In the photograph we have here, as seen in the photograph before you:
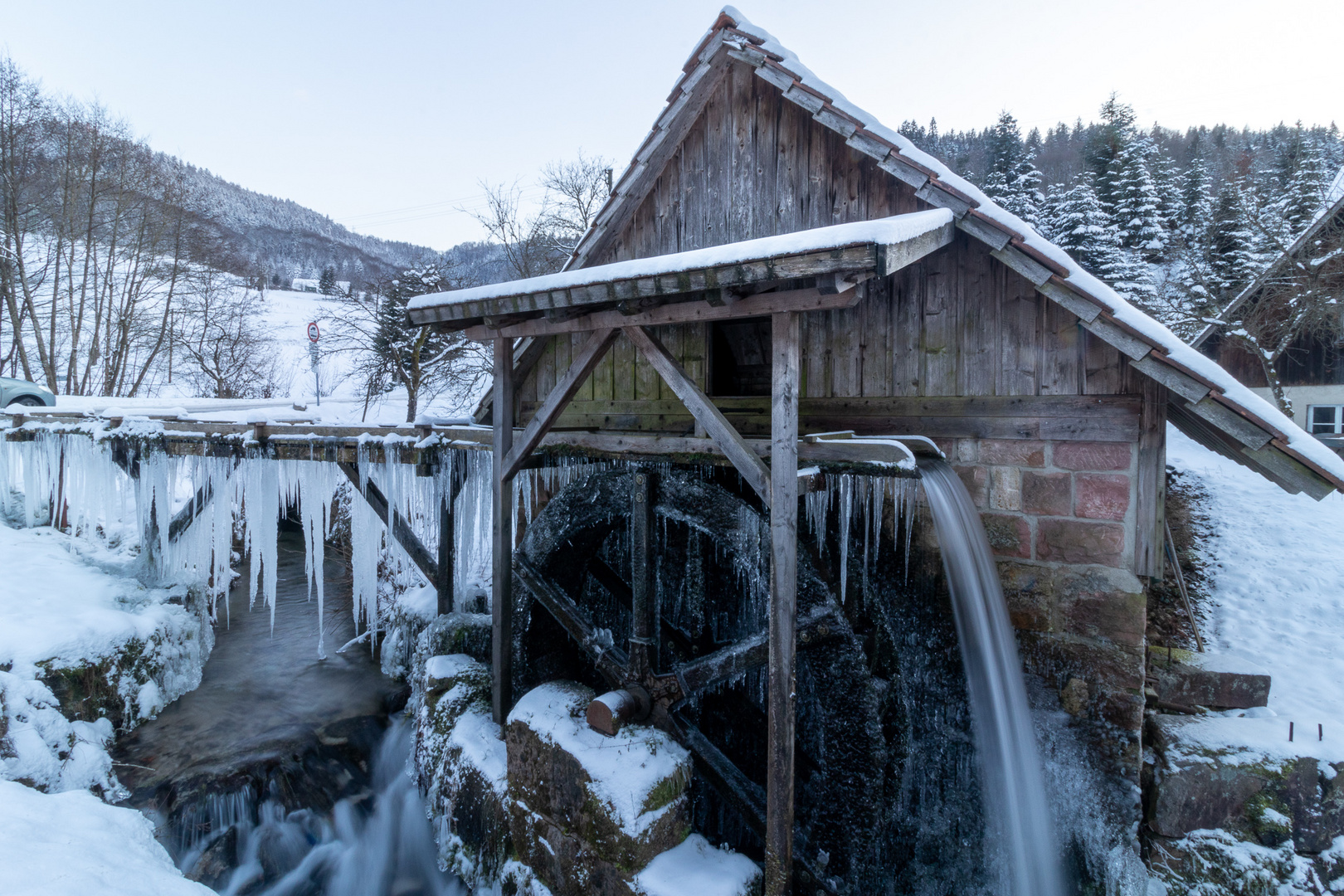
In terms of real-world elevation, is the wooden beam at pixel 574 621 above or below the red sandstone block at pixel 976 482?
below

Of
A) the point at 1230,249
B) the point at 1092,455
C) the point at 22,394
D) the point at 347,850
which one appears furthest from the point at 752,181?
the point at 1230,249

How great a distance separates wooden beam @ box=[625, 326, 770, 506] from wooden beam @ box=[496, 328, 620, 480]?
0.25m

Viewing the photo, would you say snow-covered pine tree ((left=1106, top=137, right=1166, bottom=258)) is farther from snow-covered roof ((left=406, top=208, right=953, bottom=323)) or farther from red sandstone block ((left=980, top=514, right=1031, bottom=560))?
snow-covered roof ((left=406, top=208, right=953, bottom=323))

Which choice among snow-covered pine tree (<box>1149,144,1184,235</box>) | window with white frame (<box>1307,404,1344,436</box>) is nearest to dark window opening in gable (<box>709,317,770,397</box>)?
window with white frame (<box>1307,404,1344,436</box>)

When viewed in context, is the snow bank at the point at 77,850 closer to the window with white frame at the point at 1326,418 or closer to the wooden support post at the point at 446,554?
the wooden support post at the point at 446,554

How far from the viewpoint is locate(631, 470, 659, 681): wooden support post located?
435 cm

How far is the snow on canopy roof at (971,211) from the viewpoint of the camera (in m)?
2.73

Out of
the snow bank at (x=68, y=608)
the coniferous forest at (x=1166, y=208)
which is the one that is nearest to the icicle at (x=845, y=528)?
the snow bank at (x=68, y=608)

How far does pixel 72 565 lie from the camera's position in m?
7.51

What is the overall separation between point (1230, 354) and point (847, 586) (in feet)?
51.8

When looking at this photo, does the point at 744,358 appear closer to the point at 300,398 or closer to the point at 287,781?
the point at 287,781

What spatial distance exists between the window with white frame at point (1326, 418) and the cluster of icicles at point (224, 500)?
16.3 m

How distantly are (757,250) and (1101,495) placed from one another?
2.28 metres

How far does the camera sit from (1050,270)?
10.1 feet
